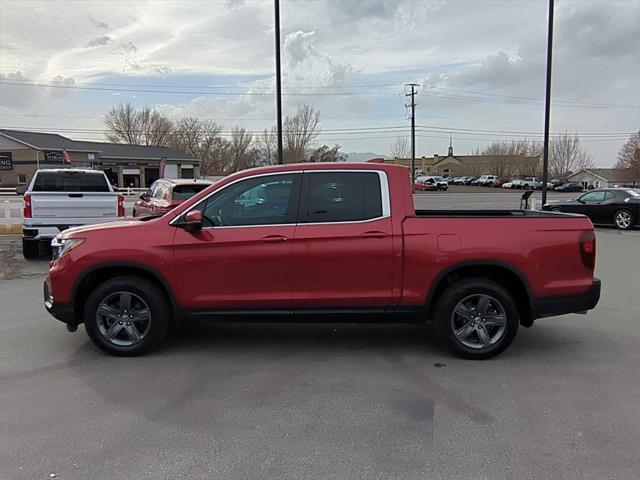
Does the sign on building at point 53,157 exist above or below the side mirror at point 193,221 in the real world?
above

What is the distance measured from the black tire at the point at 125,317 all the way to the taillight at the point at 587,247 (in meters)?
4.05

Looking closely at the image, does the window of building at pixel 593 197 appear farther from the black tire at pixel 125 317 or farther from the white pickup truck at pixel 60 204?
the black tire at pixel 125 317

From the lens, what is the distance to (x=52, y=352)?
16.4 feet

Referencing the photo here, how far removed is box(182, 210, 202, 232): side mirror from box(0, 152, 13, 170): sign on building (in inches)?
2263

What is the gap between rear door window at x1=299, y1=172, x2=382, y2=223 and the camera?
184 inches

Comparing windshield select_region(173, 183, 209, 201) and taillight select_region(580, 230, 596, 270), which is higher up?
windshield select_region(173, 183, 209, 201)

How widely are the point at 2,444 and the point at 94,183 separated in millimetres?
8467

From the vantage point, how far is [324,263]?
4.62 meters

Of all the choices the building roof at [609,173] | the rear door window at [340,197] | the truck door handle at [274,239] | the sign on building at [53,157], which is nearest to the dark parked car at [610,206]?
the rear door window at [340,197]

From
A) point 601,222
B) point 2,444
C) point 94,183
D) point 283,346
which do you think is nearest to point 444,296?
point 283,346

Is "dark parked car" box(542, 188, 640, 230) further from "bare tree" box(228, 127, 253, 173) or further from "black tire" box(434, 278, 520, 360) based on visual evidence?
"bare tree" box(228, 127, 253, 173)

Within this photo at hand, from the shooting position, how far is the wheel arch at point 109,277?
4680mm

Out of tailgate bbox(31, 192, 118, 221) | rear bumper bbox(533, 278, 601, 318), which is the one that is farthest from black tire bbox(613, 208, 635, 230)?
tailgate bbox(31, 192, 118, 221)

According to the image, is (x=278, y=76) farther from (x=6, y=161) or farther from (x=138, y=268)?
(x=6, y=161)
